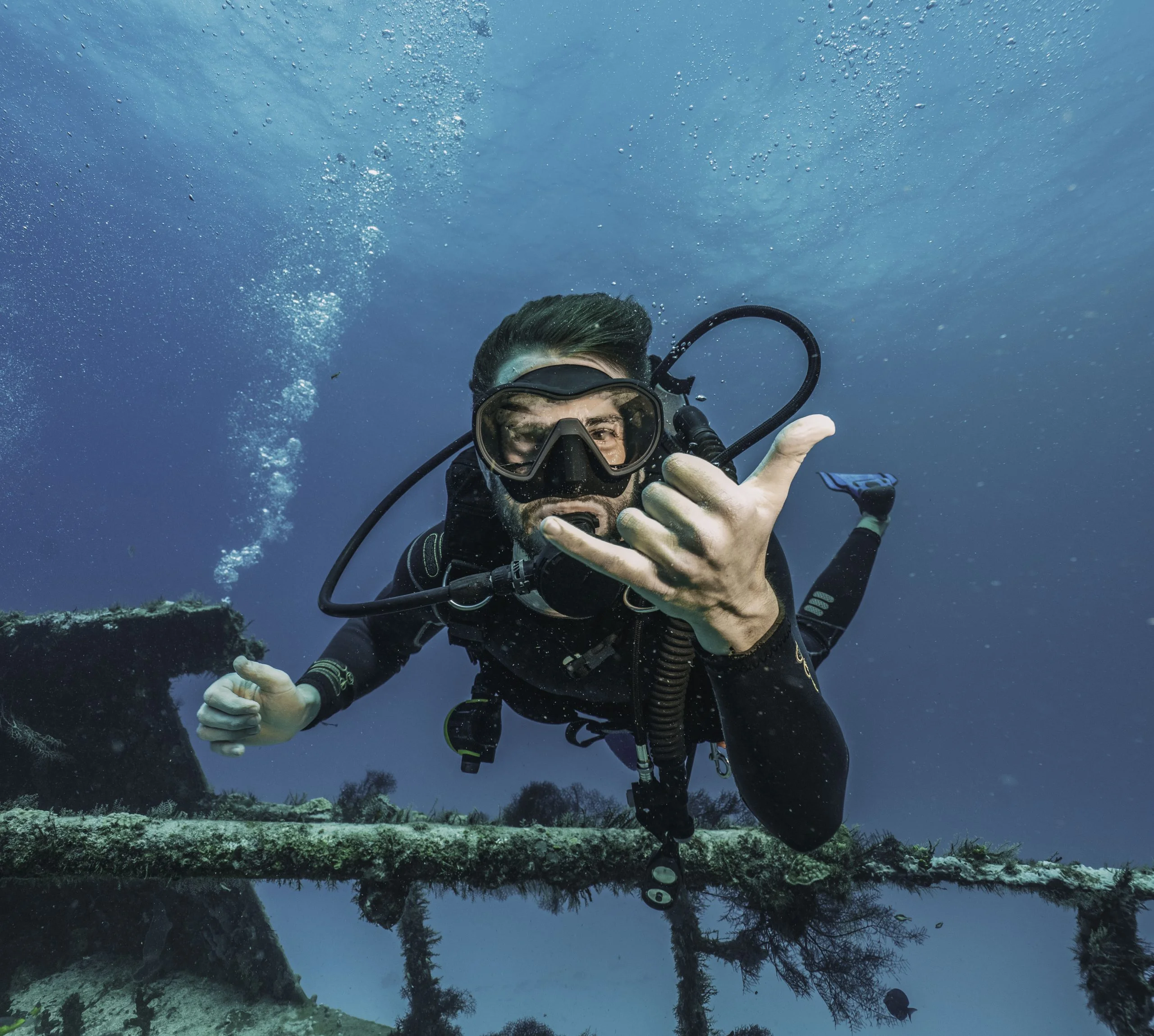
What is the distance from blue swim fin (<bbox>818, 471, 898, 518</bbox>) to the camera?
680 centimetres

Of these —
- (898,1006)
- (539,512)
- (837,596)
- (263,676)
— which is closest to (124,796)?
(263,676)

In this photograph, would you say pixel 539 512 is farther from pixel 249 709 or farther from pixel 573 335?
pixel 249 709

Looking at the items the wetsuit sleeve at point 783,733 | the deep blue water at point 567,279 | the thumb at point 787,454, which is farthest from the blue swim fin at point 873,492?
the deep blue water at point 567,279

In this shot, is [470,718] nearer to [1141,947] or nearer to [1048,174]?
[1141,947]

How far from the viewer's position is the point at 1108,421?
51.7m

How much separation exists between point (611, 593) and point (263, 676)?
1.87 metres

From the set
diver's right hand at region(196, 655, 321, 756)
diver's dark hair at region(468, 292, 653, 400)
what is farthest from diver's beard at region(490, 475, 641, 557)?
diver's right hand at region(196, 655, 321, 756)

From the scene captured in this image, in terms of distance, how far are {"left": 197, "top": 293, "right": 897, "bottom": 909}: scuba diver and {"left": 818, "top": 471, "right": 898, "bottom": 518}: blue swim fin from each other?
408 centimetres

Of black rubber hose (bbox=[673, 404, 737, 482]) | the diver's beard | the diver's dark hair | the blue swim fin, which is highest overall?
the blue swim fin

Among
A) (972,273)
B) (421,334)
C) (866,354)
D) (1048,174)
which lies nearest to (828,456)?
(866,354)

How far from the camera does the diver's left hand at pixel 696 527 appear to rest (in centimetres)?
129

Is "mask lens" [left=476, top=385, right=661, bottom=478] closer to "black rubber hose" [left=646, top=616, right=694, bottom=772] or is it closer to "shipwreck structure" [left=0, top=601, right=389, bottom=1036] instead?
"black rubber hose" [left=646, top=616, right=694, bottom=772]

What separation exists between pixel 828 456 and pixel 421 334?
112 feet

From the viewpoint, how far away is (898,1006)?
8.26 metres
